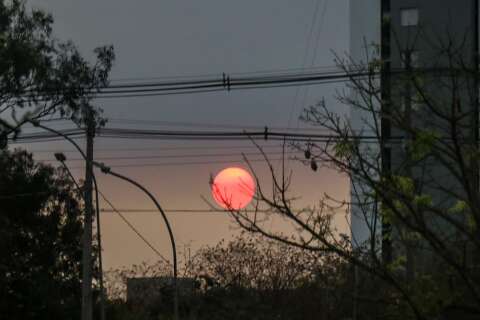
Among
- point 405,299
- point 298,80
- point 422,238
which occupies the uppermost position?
point 298,80

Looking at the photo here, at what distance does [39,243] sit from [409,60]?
3064 cm

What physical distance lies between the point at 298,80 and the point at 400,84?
1231 cm

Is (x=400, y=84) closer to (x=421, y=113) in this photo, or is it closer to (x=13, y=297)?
(x=421, y=113)

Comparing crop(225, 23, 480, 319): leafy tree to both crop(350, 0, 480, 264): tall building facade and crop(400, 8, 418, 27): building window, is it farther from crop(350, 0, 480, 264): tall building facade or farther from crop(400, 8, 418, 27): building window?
crop(400, 8, 418, 27): building window

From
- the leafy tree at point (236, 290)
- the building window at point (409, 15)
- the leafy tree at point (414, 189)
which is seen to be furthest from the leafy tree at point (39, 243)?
the leafy tree at point (414, 189)

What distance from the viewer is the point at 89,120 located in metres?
31.9

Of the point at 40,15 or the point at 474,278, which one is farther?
the point at 40,15

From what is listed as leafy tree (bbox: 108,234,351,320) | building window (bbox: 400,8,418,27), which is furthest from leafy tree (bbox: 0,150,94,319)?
building window (bbox: 400,8,418,27)

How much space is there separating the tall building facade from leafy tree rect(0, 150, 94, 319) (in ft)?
37.9

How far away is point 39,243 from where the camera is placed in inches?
1597

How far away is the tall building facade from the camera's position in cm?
→ 1232

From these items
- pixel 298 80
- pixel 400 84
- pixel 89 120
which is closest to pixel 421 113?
pixel 400 84

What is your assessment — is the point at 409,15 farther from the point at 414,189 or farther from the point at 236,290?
the point at 414,189

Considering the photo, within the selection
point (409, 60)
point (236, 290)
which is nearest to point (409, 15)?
point (236, 290)
